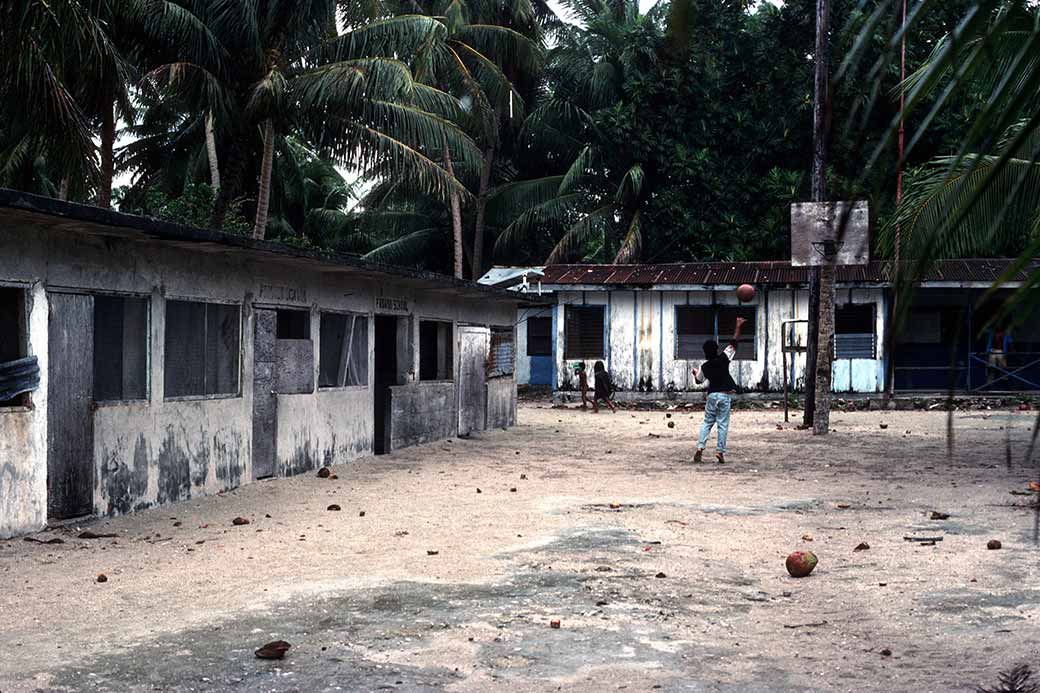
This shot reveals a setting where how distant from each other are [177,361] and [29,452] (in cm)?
241

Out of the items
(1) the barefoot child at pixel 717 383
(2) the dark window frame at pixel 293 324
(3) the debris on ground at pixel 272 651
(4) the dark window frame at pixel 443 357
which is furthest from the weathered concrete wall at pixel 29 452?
(4) the dark window frame at pixel 443 357

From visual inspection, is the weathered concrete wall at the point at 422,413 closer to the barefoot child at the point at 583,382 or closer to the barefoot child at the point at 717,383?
the barefoot child at the point at 717,383

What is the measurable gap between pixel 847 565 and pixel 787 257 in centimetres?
2610

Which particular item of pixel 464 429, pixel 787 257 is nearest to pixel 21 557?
pixel 464 429

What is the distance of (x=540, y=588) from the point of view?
24.3 ft

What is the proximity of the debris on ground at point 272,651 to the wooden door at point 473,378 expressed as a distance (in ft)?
46.2

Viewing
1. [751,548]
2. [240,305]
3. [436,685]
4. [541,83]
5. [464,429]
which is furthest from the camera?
[541,83]

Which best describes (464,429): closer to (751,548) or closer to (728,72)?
(751,548)

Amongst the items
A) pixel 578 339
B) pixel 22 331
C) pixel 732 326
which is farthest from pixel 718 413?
pixel 578 339

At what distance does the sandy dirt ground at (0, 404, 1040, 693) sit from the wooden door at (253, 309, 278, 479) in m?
0.40

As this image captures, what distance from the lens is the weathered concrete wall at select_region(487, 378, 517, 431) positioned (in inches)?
840

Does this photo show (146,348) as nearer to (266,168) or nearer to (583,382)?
(266,168)

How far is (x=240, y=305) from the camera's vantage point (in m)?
12.8

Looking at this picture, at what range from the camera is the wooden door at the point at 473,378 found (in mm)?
19938
